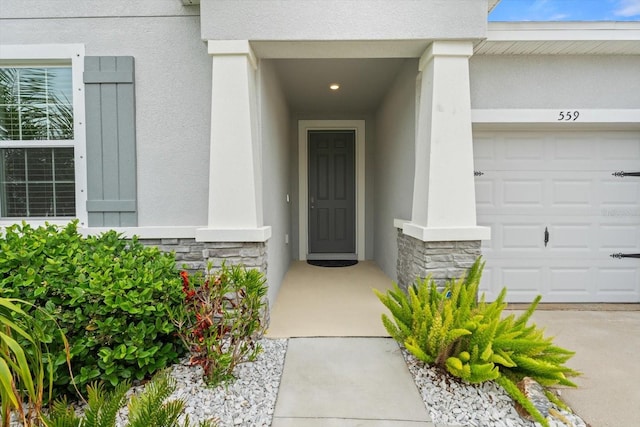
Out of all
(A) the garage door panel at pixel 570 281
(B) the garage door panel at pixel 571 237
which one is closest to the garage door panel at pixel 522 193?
(B) the garage door panel at pixel 571 237

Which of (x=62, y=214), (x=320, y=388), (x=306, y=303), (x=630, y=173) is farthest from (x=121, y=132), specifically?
(x=630, y=173)

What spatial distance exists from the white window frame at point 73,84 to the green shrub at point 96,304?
2.56ft

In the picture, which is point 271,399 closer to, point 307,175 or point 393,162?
point 393,162

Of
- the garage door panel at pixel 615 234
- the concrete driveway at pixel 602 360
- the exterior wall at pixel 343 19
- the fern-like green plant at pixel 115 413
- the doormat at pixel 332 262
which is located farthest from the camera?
the doormat at pixel 332 262

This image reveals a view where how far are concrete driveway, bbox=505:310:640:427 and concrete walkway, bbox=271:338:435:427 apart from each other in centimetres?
105

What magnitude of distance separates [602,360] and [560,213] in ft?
5.40

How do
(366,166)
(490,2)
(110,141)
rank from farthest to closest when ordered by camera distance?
(366,166)
(110,141)
(490,2)

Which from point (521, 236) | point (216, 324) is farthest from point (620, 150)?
point (216, 324)

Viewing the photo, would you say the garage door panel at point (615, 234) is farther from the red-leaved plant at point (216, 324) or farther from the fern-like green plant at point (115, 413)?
the fern-like green plant at point (115, 413)

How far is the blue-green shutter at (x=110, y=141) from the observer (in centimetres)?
299

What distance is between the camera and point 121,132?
3.02 metres

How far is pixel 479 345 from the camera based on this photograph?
2.07 meters

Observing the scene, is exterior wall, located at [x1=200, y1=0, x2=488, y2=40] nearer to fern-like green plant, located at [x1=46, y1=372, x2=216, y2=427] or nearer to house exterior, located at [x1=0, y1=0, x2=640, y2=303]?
house exterior, located at [x1=0, y1=0, x2=640, y2=303]

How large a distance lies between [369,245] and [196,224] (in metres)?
3.43
